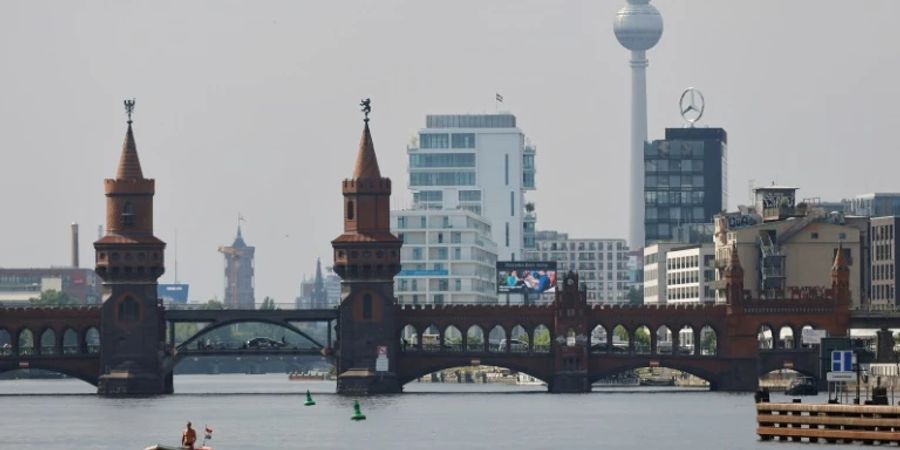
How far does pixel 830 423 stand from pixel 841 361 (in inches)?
492

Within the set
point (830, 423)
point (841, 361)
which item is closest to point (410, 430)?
point (841, 361)

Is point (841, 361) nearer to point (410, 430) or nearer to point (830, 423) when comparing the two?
point (830, 423)

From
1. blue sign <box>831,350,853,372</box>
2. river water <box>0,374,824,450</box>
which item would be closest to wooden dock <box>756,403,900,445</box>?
river water <box>0,374,824,450</box>

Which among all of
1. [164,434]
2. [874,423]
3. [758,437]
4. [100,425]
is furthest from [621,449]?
[100,425]

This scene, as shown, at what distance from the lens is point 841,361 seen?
149375mm

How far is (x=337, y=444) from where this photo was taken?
157m

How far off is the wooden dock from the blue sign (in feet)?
14.0

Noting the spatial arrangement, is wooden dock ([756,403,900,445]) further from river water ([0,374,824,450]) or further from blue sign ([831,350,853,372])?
blue sign ([831,350,853,372])

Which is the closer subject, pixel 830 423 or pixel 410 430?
pixel 830 423

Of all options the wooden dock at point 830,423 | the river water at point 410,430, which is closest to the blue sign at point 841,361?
the wooden dock at point 830,423

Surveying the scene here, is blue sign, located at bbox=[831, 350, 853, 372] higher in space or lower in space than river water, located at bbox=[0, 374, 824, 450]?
higher

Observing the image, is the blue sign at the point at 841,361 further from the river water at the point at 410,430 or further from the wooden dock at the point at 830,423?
the river water at the point at 410,430

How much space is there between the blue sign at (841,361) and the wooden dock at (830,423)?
14.0 feet

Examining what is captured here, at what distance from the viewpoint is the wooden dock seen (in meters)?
134
